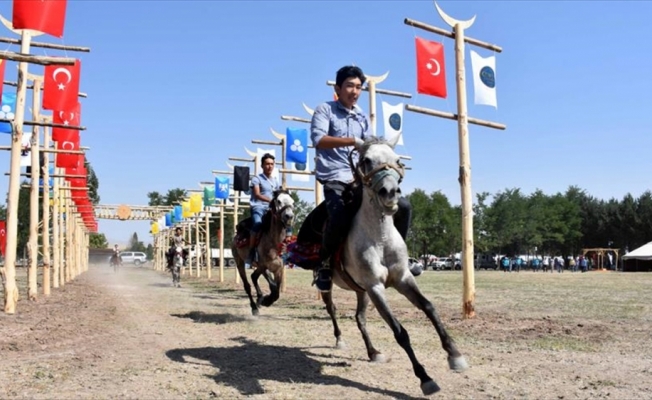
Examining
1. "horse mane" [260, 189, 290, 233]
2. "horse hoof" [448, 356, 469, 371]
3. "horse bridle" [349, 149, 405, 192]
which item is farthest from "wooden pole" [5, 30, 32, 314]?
"horse hoof" [448, 356, 469, 371]

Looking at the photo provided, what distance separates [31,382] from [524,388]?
188 inches

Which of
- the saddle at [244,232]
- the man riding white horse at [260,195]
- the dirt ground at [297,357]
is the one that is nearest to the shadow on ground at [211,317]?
the dirt ground at [297,357]

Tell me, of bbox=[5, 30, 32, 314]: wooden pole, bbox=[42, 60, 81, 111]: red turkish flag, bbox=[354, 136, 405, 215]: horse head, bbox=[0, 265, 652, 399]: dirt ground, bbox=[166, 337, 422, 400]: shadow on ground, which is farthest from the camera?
bbox=[42, 60, 81, 111]: red turkish flag

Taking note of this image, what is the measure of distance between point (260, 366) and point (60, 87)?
438 inches

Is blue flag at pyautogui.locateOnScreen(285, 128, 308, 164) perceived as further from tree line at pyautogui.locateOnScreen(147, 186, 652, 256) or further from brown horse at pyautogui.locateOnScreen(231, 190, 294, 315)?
tree line at pyautogui.locateOnScreen(147, 186, 652, 256)

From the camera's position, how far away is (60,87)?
1582 centimetres

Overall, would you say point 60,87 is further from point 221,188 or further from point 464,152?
point 221,188

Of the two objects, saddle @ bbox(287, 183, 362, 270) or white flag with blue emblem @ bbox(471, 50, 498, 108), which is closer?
saddle @ bbox(287, 183, 362, 270)

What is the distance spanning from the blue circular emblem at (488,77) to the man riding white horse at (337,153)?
244 inches

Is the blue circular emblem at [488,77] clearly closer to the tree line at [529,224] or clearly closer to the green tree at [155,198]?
the tree line at [529,224]

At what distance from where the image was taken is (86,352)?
26.5 feet

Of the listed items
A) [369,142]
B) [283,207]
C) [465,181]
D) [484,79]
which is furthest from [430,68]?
[369,142]

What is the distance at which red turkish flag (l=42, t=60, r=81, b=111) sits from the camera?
1573cm

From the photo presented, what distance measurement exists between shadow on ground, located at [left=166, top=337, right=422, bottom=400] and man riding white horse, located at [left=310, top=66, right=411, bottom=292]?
0.98m
